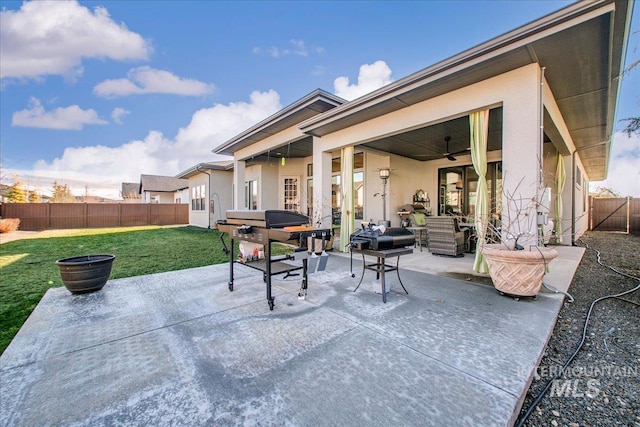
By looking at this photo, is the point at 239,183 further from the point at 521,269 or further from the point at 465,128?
the point at 521,269

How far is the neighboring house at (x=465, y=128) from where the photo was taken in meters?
3.52

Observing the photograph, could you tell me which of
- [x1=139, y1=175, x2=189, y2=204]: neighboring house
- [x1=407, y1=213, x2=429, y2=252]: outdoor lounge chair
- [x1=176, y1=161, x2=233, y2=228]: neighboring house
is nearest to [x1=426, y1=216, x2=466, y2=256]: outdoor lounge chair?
[x1=407, y1=213, x2=429, y2=252]: outdoor lounge chair

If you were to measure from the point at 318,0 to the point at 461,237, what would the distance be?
285 inches

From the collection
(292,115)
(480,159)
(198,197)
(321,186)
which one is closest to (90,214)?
(198,197)

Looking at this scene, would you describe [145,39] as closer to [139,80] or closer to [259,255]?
[139,80]

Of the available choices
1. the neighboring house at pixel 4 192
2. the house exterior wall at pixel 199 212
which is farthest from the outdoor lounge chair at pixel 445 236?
the neighboring house at pixel 4 192

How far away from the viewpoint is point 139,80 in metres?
10.5

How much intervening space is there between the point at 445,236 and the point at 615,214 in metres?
14.3

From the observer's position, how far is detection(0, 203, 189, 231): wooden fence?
45.6 feet

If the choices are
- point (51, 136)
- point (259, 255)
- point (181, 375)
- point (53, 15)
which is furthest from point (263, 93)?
point (51, 136)

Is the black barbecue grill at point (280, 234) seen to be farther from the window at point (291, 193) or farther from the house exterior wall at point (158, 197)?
the house exterior wall at point (158, 197)

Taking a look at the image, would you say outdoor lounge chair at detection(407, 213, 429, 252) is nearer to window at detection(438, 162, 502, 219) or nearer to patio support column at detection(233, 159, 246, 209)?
window at detection(438, 162, 502, 219)

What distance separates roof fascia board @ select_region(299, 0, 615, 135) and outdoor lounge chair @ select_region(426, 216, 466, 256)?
3029mm

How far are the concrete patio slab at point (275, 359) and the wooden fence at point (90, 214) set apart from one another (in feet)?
51.4
